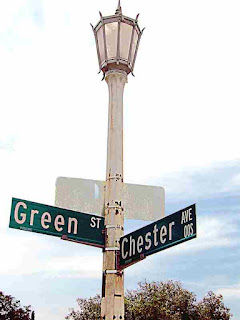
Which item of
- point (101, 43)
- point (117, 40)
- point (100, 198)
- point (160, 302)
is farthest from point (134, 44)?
point (160, 302)

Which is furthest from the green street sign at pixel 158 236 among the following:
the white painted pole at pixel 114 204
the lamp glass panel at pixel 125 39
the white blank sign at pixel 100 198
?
the lamp glass panel at pixel 125 39

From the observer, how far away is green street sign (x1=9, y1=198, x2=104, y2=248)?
6699 millimetres

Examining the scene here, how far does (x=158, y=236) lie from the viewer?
6.63 meters

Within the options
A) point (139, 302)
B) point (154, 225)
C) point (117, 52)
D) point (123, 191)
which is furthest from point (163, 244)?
point (139, 302)

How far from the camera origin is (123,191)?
26.2 ft

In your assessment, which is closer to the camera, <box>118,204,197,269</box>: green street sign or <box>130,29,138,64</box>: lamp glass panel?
<box>118,204,197,269</box>: green street sign

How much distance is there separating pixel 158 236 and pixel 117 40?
367 cm

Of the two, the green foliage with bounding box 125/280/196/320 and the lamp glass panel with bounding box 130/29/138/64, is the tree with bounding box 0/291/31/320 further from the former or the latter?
the lamp glass panel with bounding box 130/29/138/64

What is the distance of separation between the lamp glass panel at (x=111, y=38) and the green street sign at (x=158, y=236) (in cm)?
328

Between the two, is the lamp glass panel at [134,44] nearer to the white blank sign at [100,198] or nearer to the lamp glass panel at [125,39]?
the lamp glass panel at [125,39]

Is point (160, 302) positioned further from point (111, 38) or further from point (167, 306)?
point (111, 38)

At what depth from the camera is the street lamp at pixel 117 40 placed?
828 centimetres

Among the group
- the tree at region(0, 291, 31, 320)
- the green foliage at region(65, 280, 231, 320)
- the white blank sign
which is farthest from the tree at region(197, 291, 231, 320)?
the white blank sign

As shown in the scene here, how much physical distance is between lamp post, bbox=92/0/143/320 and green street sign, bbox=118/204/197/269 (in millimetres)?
242
